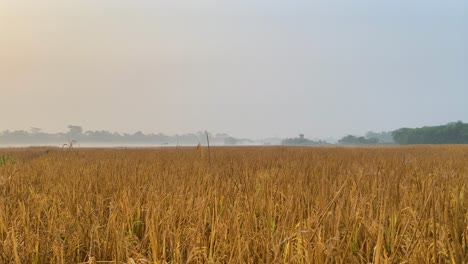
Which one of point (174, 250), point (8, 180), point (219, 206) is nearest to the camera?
point (174, 250)

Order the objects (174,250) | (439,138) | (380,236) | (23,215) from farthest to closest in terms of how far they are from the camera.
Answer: (439,138)
(23,215)
(174,250)
(380,236)

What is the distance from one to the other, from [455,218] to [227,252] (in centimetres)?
143

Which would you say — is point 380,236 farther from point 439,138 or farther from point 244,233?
point 439,138

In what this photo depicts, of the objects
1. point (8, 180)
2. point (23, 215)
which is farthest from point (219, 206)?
point (8, 180)

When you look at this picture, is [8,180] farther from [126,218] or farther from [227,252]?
[227,252]

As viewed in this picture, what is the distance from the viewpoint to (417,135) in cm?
10744

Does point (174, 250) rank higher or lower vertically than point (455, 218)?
lower

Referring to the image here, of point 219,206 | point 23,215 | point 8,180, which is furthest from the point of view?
point 8,180

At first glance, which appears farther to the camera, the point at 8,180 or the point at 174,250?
the point at 8,180

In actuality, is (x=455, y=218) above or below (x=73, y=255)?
above

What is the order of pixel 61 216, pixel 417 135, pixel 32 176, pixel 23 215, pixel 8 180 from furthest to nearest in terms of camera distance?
pixel 417 135 → pixel 32 176 → pixel 8 180 → pixel 61 216 → pixel 23 215

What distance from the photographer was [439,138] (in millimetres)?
99375

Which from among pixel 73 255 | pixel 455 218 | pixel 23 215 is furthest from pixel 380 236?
pixel 23 215

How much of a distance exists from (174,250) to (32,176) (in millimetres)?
5768
